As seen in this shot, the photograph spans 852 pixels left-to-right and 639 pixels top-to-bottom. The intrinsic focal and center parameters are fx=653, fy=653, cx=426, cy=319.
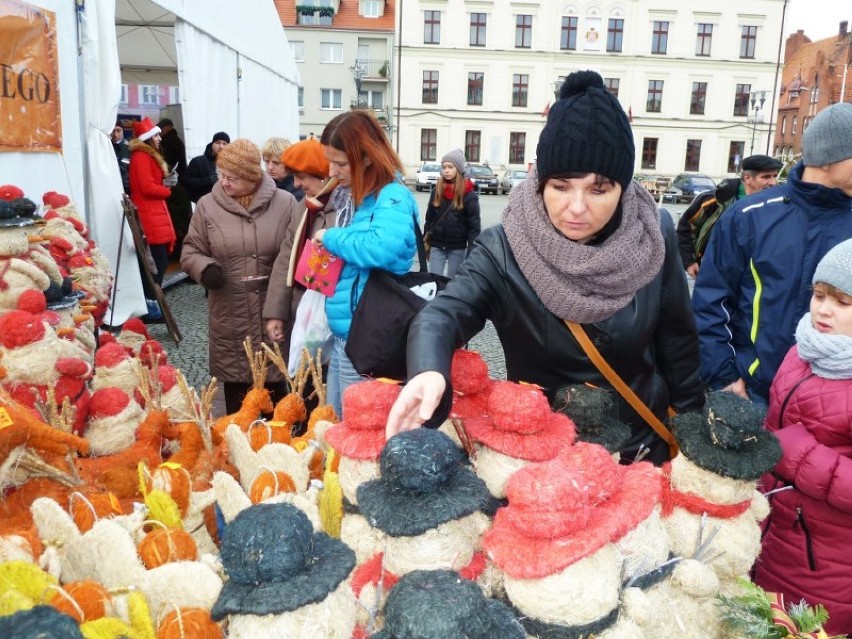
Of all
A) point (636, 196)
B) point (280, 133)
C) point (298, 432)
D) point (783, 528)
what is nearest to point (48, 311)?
point (298, 432)

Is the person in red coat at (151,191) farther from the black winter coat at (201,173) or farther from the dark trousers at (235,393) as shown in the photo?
the dark trousers at (235,393)

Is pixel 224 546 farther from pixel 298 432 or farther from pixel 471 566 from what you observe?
pixel 298 432

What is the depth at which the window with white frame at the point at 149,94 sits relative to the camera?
408 inches

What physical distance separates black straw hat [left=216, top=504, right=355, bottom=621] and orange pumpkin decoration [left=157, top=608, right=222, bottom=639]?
119 mm

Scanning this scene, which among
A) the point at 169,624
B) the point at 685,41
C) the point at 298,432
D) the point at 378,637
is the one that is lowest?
the point at 298,432

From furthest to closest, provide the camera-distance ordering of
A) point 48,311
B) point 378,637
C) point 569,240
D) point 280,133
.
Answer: point 280,133
point 48,311
point 569,240
point 378,637

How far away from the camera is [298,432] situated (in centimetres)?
240

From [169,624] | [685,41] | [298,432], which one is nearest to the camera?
[169,624]

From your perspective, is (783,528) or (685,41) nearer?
(783,528)

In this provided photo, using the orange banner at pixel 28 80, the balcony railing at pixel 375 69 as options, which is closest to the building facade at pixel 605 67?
the balcony railing at pixel 375 69

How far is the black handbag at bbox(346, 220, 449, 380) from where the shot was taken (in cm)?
224

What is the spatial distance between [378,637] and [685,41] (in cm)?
3990

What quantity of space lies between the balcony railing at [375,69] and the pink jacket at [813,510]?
37.4 metres

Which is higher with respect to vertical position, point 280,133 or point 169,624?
point 280,133
